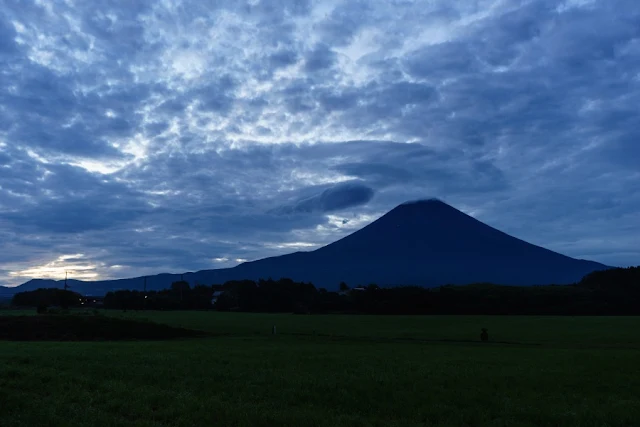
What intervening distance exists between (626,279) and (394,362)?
435 feet

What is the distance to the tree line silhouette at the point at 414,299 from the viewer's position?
11569cm

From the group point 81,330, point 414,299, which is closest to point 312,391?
point 81,330

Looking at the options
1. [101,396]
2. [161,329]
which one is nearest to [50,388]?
[101,396]

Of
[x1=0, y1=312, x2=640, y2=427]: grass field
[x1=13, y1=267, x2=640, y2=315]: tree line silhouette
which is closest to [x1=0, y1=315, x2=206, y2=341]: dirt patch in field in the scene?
[x1=0, y1=312, x2=640, y2=427]: grass field

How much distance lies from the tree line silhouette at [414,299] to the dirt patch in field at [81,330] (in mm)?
68239

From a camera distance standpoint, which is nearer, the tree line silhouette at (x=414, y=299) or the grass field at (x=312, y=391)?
the grass field at (x=312, y=391)

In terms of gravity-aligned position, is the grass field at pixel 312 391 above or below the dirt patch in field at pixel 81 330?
below

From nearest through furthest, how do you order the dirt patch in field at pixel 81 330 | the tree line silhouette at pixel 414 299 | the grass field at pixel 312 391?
1. the grass field at pixel 312 391
2. the dirt patch in field at pixel 81 330
3. the tree line silhouette at pixel 414 299

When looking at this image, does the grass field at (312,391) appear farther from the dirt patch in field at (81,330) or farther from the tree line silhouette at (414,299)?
the tree line silhouette at (414,299)

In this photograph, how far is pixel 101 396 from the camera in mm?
16031

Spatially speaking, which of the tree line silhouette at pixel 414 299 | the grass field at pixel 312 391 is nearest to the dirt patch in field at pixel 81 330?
the grass field at pixel 312 391

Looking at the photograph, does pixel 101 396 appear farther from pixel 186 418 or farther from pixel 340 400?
pixel 340 400

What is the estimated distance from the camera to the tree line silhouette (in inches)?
4555

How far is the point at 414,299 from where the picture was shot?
120938mm
